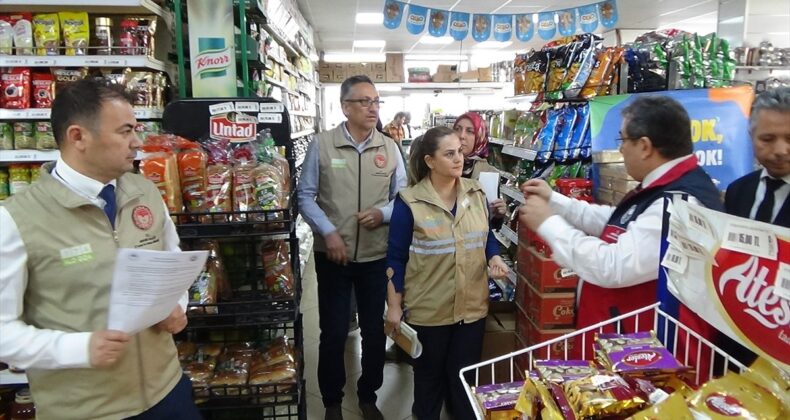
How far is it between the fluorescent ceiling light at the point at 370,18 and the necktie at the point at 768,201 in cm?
857

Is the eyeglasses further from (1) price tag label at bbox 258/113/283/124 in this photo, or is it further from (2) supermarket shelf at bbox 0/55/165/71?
(2) supermarket shelf at bbox 0/55/165/71

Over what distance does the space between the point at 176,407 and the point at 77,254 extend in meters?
0.59

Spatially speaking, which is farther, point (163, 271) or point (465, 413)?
point (465, 413)

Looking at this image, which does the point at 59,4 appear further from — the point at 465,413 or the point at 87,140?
the point at 465,413

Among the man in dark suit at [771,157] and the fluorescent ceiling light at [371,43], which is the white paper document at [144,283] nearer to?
the man in dark suit at [771,157]

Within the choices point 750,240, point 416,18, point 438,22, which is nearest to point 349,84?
point 750,240

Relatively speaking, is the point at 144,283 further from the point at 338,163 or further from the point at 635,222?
the point at 338,163

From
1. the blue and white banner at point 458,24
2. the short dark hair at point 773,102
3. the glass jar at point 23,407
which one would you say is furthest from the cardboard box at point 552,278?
the blue and white banner at point 458,24

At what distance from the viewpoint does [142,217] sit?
61.4 inches

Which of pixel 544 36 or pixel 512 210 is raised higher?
pixel 544 36

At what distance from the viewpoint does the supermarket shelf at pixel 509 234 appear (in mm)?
3481

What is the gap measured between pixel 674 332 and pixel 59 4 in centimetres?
287

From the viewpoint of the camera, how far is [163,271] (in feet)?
4.21

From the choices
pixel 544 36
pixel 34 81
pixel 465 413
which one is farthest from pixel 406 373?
pixel 544 36
